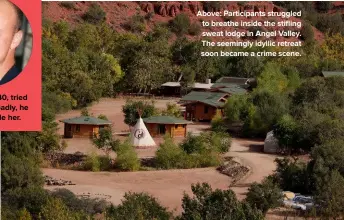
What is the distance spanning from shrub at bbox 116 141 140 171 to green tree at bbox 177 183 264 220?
11699 mm

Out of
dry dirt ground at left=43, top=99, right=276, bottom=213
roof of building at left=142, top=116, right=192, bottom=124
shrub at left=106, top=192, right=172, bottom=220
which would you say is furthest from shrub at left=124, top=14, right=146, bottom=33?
shrub at left=106, top=192, right=172, bottom=220

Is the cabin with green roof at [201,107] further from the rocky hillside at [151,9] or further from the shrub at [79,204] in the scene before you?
the rocky hillside at [151,9]

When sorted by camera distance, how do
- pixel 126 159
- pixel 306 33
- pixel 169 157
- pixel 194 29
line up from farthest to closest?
pixel 194 29 → pixel 306 33 → pixel 169 157 → pixel 126 159

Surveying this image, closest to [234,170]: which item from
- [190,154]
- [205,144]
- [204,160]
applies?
[204,160]

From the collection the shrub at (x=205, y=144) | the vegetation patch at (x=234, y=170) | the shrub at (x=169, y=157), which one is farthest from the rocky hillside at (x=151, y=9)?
the shrub at (x=169, y=157)

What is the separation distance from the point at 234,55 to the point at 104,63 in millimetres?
13908

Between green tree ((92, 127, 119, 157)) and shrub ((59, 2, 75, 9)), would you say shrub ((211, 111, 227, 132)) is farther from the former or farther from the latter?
shrub ((59, 2, 75, 9))

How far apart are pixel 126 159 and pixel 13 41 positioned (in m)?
19.1

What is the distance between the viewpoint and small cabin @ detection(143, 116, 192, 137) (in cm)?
3406

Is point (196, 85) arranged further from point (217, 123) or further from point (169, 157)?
point (169, 157)

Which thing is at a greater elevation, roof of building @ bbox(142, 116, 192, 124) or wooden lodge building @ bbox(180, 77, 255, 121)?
wooden lodge building @ bbox(180, 77, 255, 121)

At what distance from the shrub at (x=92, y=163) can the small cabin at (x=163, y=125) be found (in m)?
7.97

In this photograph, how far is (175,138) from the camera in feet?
111

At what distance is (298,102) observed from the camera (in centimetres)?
3747
